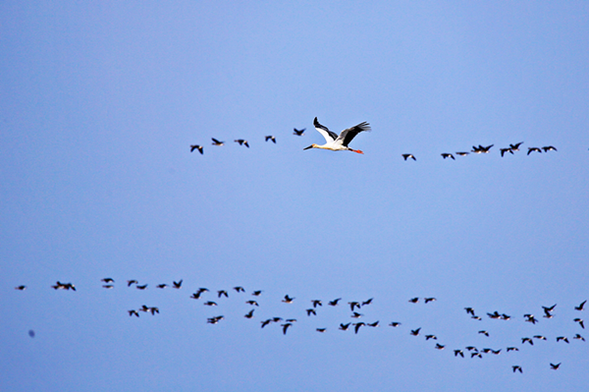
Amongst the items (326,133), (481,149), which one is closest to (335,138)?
(326,133)

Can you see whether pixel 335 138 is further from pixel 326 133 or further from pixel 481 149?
pixel 481 149

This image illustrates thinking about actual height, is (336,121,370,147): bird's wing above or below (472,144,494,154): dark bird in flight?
below

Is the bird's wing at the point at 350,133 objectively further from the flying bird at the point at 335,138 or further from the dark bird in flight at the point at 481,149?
the dark bird in flight at the point at 481,149

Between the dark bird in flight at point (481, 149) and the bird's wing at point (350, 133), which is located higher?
the dark bird in flight at point (481, 149)

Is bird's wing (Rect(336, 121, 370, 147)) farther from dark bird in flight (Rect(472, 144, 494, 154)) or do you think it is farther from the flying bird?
dark bird in flight (Rect(472, 144, 494, 154))

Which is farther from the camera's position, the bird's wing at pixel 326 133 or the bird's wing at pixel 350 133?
the bird's wing at pixel 326 133

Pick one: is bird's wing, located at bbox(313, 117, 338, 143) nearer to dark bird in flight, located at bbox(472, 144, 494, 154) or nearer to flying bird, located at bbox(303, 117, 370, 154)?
flying bird, located at bbox(303, 117, 370, 154)

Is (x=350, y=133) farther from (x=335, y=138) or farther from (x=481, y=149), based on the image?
(x=481, y=149)

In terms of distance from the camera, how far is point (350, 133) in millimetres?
44656

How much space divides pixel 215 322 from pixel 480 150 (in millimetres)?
19785

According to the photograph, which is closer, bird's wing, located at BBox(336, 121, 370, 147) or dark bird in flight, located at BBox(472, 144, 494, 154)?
bird's wing, located at BBox(336, 121, 370, 147)

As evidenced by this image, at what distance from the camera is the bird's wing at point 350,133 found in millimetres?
43125

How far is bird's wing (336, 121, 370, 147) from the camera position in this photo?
43125 mm

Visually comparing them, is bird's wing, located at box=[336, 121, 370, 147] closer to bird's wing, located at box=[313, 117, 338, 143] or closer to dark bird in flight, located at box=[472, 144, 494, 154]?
bird's wing, located at box=[313, 117, 338, 143]
